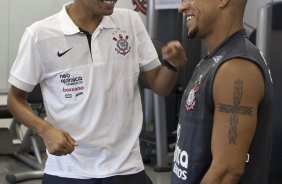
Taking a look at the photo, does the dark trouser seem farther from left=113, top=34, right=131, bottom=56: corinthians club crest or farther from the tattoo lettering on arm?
the tattoo lettering on arm

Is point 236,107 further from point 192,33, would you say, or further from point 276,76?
point 276,76

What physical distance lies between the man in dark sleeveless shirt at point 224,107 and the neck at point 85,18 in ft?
1.84

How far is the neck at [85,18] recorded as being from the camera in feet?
6.31

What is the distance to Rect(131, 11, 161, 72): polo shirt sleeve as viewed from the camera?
6.51ft

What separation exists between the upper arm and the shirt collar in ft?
2.50

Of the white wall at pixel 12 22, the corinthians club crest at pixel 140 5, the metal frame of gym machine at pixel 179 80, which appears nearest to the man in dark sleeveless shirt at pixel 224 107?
the metal frame of gym machine at pixel 179 80

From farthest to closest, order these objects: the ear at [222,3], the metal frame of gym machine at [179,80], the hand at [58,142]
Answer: the metal frame of gym machine at [179,80] < the hand at [58,142] < the ear at [222,3]

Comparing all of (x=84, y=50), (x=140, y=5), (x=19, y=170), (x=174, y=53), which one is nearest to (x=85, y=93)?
(x=84, y=50)

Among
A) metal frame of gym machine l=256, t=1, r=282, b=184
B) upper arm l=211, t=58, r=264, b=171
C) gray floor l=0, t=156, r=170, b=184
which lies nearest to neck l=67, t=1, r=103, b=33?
upper arm l=211, t=58, r=264, b=171

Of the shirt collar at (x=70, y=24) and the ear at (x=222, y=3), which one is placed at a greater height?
the ear at (x=222, y=3)

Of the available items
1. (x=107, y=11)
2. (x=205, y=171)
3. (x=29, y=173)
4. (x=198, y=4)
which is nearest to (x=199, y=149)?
(x=205, y=171)

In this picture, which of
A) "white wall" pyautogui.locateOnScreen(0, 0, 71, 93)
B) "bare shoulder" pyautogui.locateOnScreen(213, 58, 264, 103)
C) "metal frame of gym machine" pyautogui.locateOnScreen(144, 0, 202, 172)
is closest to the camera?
"bare shoulder" pyautogui.locateOnScreen(213, 58, 264, 103)

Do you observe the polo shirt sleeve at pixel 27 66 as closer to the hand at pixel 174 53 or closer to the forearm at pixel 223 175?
the hand at pixel 174 53

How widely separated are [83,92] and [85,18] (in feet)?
1.01
